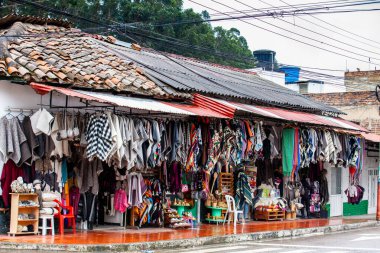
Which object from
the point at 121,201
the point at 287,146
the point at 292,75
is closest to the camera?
the point at 121,201

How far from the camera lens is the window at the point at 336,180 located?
94.4 feet

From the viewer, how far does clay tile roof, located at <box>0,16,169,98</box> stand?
15.7 m

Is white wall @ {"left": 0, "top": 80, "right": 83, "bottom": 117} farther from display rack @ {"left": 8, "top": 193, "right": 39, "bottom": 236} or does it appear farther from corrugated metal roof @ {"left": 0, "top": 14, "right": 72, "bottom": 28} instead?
corrugated metal roof @ {"left": 0, "top": 14, "right": 72, "bottom": 28}

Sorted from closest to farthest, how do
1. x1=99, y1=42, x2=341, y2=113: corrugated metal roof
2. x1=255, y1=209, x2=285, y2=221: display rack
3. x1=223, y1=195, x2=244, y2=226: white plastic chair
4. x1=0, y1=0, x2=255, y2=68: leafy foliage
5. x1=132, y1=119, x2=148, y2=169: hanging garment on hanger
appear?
x1=132, y1=119, x2=148, y2=169: hanging garment on hanger < x1=99, y1=42, x2=341, y2=113: corrugated metal roof < x1=223, y1=195, x2=244, y2=226: white plastic chair < x1=255, y1=209, x2=285, y2=221: display rack < x1=0, y1=0, x2=255, y2=68: leafy foliage

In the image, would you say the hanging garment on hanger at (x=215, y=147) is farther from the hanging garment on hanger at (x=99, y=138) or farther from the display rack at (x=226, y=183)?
the hanging garment on hanger at (x=99, y=138)

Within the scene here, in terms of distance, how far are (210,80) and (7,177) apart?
897cm

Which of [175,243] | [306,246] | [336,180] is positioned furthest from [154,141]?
[336,180]

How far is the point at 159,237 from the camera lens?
16.3 meters

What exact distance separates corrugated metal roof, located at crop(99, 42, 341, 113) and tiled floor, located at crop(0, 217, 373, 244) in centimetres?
387

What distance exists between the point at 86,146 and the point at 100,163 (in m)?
0.98

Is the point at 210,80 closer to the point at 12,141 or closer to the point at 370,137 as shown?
the point at 370,137

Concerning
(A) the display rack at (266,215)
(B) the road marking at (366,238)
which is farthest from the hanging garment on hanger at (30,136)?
(A) the display rack at (266,215)

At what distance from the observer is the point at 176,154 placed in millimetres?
18109

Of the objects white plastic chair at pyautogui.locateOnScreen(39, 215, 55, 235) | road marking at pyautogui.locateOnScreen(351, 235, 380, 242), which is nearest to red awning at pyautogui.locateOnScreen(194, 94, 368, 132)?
road marking at pyautogui.locateOnScreen(351, 235, 380, 242)
